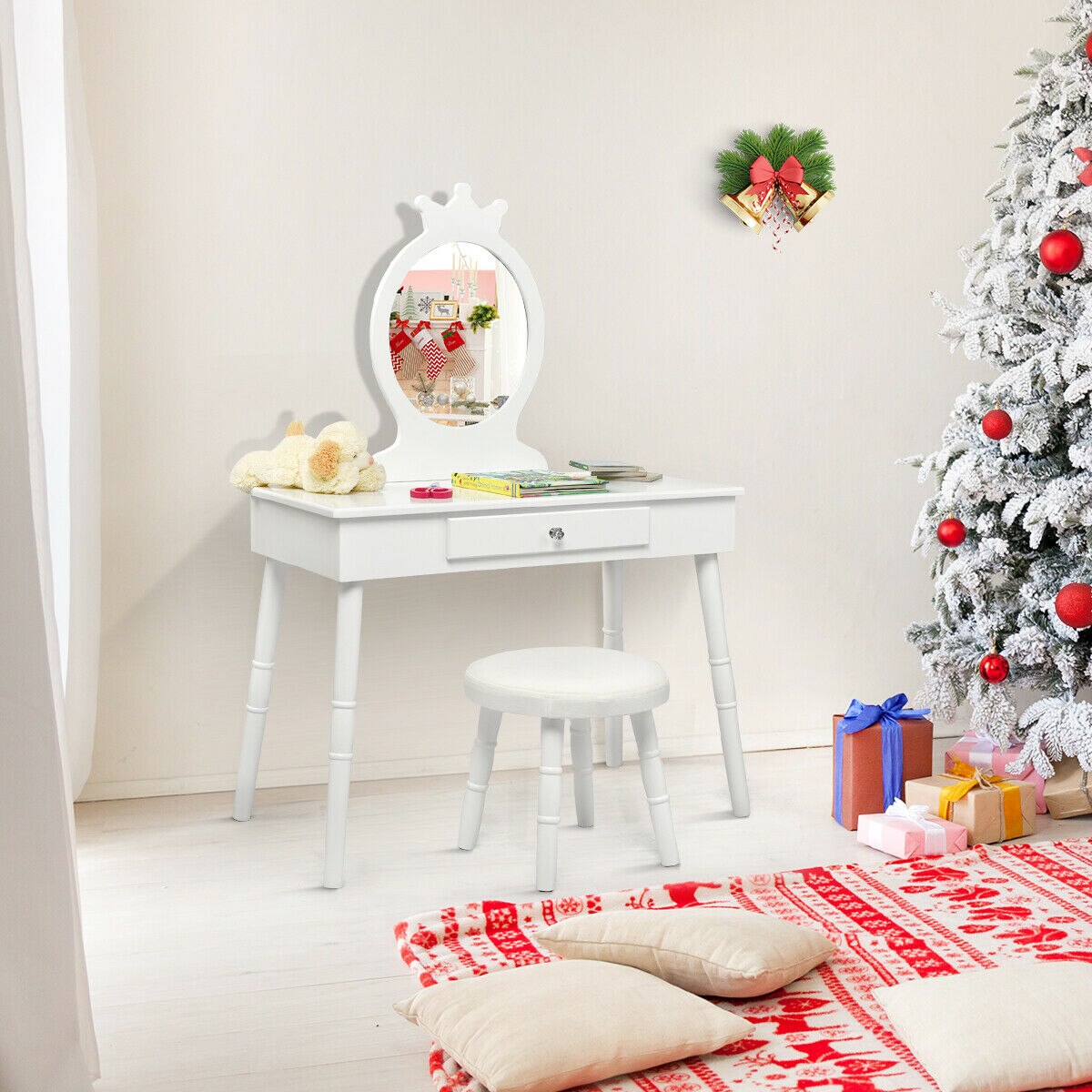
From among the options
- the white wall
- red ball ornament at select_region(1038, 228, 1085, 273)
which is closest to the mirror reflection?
the white wall

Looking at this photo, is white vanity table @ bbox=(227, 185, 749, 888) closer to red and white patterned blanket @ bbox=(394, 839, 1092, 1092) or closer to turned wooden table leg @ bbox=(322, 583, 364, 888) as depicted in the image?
turned wooden table leg @ bbox=(322, 583, 364, 888)

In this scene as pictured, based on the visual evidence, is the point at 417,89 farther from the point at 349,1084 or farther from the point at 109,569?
the point at 349,1084

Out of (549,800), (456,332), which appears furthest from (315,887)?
(456,332)

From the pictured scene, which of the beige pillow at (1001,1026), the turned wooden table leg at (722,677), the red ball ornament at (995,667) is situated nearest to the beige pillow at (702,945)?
the beige pillow at (1001,1026)

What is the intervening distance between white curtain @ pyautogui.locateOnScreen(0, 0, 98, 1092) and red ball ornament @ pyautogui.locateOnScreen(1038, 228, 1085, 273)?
1.93 metres

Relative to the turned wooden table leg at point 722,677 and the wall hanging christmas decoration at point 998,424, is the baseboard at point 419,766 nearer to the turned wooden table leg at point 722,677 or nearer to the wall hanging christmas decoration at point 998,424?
the turned wooden table leg at point 722,677

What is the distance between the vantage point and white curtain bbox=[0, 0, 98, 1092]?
1313 mm

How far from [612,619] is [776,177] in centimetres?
113

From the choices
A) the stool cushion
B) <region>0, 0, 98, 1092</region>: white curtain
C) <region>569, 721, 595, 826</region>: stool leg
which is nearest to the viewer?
<region>0, 0, 98, 1092</region>: white curtain

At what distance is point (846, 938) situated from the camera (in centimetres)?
195

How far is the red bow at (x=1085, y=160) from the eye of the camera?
2.53 m

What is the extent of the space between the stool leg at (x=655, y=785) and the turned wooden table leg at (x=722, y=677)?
346 millimetres

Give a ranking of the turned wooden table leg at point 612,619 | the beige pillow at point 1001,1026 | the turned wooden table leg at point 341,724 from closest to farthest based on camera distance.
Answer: the beige pillow at point 1001,1026, the turned wooden table leg at point 341,724, the turned wooden table leg at point 612,619

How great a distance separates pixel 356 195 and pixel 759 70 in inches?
40.5
